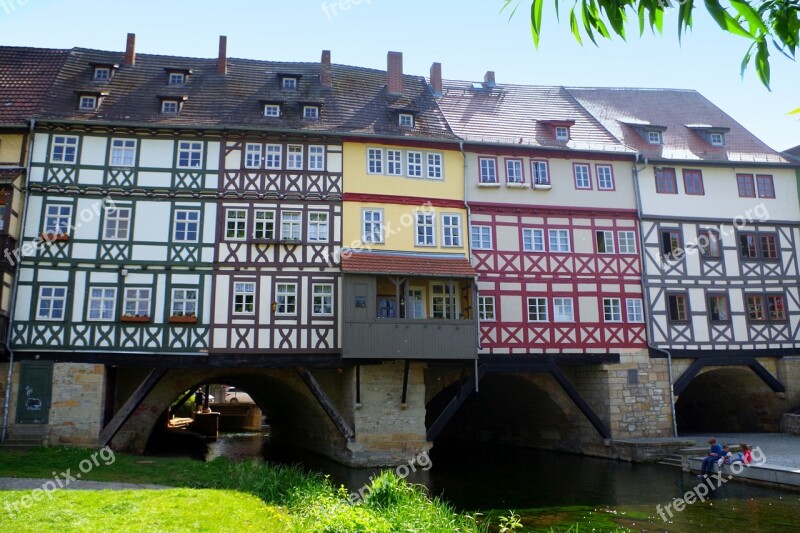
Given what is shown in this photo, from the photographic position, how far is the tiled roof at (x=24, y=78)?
19953 mm

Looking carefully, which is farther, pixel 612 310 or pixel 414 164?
pixel 612 310

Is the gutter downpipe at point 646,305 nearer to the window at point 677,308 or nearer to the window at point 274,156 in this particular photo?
the window at point 677,308

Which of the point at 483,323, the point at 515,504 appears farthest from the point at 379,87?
the point at 515,504

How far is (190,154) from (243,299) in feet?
15.8

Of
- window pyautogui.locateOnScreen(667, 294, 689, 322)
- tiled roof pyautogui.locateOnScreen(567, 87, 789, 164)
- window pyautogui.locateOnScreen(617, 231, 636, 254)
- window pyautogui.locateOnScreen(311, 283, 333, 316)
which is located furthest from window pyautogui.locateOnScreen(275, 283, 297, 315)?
tiled roof pyautogui.locateOnScreen(567, 87, 789, 164)

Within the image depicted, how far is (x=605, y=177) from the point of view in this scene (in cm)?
2342

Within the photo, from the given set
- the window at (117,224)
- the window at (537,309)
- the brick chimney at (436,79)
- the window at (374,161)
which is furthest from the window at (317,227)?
the brick chimney at (436,79)

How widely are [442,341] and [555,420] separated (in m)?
7.29

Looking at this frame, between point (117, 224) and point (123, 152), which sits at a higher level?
point (123, 152)

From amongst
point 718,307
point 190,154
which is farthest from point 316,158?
point 718,307

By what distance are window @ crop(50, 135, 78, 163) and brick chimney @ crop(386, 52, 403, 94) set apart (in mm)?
10686

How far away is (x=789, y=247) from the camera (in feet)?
80.0

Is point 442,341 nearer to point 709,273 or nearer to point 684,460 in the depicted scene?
point 684,460

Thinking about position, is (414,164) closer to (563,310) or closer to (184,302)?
(563,310)
